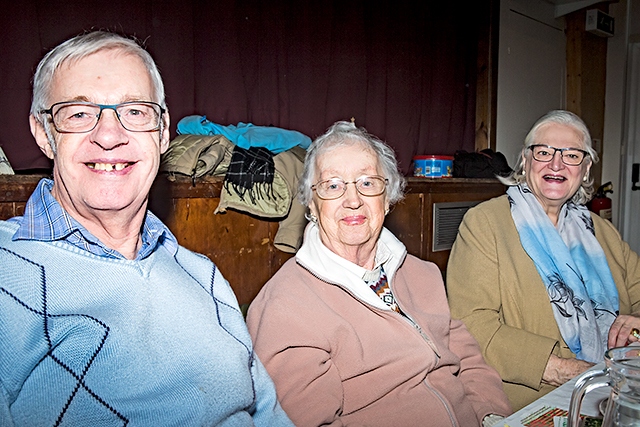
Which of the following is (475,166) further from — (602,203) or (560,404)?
(560,404)

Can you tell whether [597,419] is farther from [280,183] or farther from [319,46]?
[319,46]

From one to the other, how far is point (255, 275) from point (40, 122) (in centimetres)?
145

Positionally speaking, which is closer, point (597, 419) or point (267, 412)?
point (597, 419)

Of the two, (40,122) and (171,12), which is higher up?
(171,12)

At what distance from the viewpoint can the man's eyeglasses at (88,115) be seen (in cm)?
111

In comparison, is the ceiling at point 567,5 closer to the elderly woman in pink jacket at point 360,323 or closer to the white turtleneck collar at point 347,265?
the elderly woman in pink jacket at point 360,323

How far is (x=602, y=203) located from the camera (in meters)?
5.07

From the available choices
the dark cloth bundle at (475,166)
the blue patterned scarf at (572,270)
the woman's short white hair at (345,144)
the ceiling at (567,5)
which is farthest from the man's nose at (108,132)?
the ceiling at (567,5)

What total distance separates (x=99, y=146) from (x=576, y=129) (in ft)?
5.82

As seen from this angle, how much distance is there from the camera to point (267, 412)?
131 centimetres

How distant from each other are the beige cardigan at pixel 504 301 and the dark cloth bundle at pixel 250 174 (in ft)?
2.82

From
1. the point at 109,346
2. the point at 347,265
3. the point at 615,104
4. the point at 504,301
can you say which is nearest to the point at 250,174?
the point at 347,265

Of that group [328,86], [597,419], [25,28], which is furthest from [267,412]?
[328,86]

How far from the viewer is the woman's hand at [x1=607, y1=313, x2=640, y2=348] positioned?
73.5 inches
